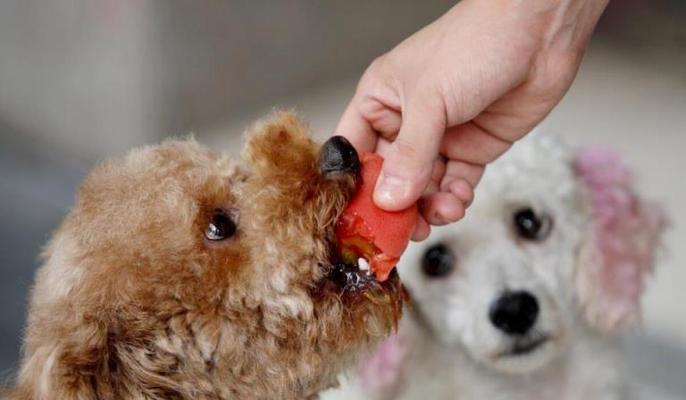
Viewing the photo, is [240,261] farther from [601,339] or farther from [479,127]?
[601,339]

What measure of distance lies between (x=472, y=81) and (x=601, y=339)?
69cm

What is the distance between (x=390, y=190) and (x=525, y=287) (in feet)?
1.61

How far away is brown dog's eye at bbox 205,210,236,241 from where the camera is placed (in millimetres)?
985

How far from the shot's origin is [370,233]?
3.26 ft

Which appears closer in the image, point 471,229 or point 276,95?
point 471,229

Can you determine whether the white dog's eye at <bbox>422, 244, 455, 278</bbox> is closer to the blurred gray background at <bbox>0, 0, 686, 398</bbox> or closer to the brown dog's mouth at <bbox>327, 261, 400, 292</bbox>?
the brown dog's mouth at <bbox>327, 261, 400, 292</bbox>

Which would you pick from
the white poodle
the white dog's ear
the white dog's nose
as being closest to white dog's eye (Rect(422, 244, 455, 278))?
the white poodle

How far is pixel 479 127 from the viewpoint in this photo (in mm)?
1254

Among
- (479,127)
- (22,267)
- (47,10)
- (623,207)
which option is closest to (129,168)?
(479,127)

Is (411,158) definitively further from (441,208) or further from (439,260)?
(439,260)

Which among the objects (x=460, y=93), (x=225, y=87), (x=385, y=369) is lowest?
(x=385, y=369)

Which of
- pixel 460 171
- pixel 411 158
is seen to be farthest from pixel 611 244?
pixel 411 158

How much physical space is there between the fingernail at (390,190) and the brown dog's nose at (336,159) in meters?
0.04

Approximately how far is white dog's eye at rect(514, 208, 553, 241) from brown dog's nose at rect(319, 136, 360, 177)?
57 cm
